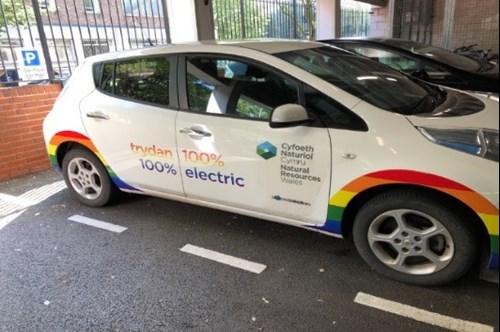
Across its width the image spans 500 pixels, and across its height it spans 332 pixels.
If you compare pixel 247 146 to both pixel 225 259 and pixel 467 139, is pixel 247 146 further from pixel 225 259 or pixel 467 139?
pixel 467 139

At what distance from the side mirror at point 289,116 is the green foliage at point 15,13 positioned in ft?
14.5

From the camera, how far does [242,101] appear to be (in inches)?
118

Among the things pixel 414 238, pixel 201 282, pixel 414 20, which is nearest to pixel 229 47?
pixel 201 282

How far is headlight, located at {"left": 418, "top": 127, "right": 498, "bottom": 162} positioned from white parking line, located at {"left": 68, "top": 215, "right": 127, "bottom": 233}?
8.70ft

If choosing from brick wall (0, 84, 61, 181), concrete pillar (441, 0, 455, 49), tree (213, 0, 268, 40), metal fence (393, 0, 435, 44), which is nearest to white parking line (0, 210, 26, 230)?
brick wall (0, 84, 61, 181)

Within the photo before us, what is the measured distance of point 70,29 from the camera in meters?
6.06

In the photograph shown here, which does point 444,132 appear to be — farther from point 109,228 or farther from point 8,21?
point 8,21

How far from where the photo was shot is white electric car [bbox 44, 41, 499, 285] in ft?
7.88

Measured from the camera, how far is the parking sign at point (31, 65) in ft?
17.6

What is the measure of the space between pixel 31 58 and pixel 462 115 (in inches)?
204

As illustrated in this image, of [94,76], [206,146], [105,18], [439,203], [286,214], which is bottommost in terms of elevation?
[286,214]

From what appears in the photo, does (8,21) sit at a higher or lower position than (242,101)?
higher

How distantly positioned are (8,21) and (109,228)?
3.44 meters

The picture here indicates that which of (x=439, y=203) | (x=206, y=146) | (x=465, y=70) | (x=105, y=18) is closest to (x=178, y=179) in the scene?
(x=206, y=146)
